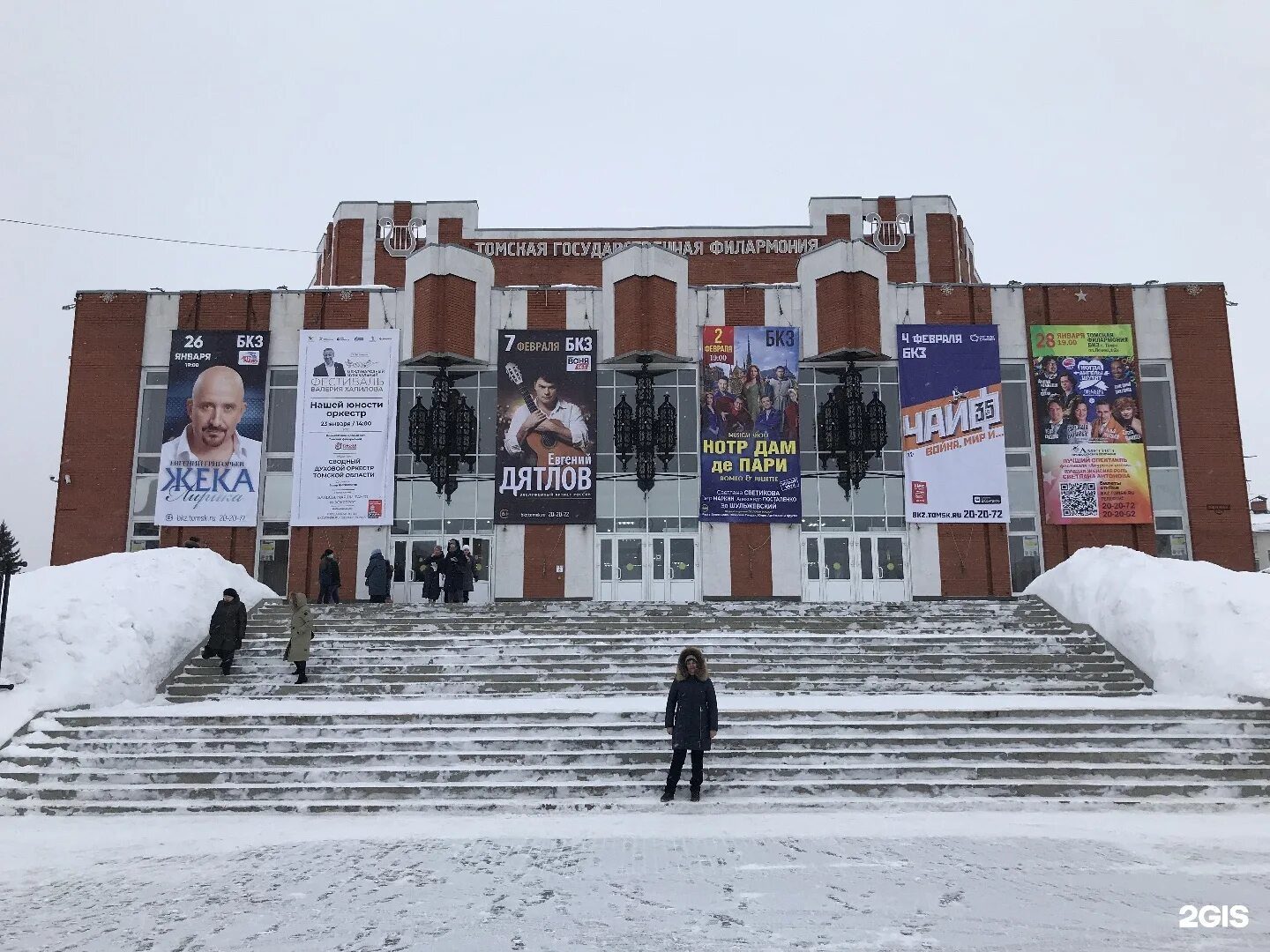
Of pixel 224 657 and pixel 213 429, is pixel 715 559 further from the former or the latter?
pixel 213 429

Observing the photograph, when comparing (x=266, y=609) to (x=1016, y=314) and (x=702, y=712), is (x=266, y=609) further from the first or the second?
(x=1016, y=314)

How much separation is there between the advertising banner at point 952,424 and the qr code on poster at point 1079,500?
1.45m

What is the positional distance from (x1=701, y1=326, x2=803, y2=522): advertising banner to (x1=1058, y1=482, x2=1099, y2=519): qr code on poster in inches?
261

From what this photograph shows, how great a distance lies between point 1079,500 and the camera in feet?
76.8

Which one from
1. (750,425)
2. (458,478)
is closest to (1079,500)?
(750,425)

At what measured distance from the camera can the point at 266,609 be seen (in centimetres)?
1628

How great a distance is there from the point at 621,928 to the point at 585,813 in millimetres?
3357

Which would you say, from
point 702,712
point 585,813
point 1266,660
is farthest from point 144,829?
point 1266,660

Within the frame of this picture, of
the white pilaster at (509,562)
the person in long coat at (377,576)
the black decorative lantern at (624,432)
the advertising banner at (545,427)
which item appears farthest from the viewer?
the black decorative lantern at (624,432)

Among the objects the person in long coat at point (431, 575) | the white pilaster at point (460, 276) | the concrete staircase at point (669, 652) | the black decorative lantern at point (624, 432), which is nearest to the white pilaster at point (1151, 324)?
the concrete staircase at point (669, 652)

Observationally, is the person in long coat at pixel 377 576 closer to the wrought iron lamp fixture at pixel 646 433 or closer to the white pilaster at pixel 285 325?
the wrought iron lamp fixture at pixel 646 433

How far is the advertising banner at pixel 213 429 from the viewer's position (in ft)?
77.4

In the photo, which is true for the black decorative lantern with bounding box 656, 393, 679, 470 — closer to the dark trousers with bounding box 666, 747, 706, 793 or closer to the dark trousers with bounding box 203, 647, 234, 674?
the dark trousers with bounding box 203, 647, 234, 674

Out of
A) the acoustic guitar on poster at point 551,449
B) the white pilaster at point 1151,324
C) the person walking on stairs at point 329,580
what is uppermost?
the white pilaster at point 1151,324
